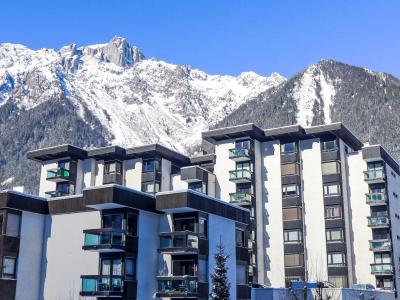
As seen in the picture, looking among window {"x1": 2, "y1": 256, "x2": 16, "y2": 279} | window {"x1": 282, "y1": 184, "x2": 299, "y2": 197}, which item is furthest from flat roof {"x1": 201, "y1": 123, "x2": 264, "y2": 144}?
window {"x1": 2, "y1": 256, "x2": 16, "y2": 279}

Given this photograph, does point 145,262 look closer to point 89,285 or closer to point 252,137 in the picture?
point 89,285

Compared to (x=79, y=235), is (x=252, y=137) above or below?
above

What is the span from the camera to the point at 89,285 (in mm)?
49906

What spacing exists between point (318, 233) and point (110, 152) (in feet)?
102

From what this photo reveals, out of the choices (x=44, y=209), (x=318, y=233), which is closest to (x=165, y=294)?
(x=44, y=209)

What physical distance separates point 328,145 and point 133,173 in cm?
2754

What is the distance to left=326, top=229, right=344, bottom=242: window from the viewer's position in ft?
255

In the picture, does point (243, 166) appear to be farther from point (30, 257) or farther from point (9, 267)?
point (9, 267)

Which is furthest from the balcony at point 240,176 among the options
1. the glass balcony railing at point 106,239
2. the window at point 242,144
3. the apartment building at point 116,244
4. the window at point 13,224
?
the window at point 13,224

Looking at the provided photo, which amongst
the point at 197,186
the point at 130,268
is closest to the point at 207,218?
the point at 130,268

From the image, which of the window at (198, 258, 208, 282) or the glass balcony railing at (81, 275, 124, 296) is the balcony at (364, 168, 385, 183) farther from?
the glass balcony railing at (81, 275, 124, 296)

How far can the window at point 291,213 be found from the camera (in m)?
80.8

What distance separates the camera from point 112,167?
299 feet

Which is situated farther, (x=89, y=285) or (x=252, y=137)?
(x=252, y=137)
